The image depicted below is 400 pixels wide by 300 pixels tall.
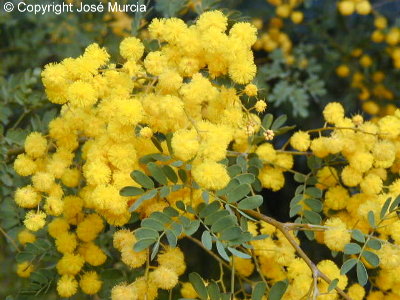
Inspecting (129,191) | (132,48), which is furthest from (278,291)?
(132,48)

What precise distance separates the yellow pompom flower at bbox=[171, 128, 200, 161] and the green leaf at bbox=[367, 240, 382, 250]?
42 cm

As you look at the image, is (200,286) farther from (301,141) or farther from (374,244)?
(301,141)

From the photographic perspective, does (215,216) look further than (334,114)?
No

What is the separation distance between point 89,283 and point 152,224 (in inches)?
12.5

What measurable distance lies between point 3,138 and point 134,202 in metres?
0.65

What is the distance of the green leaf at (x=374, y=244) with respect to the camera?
137 centimetres

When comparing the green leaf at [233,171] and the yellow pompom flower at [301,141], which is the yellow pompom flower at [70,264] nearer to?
the green leaf at [233,171]

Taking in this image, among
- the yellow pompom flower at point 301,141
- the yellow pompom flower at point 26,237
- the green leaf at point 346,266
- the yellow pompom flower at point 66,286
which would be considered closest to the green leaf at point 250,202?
the green leaf at point 346,266

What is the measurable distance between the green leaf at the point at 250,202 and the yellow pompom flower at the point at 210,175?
112 mm

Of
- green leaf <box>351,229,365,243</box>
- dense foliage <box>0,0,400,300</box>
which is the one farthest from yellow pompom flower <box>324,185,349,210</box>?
green leaf <box>351,229,365,243</box>

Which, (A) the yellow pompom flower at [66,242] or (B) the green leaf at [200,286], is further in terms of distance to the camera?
(A) the yellow pompom flower at [66,242]

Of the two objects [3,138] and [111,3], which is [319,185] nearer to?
[3,138]

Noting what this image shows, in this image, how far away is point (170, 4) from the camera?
199 centimetres

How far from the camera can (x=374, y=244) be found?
1.38 m
